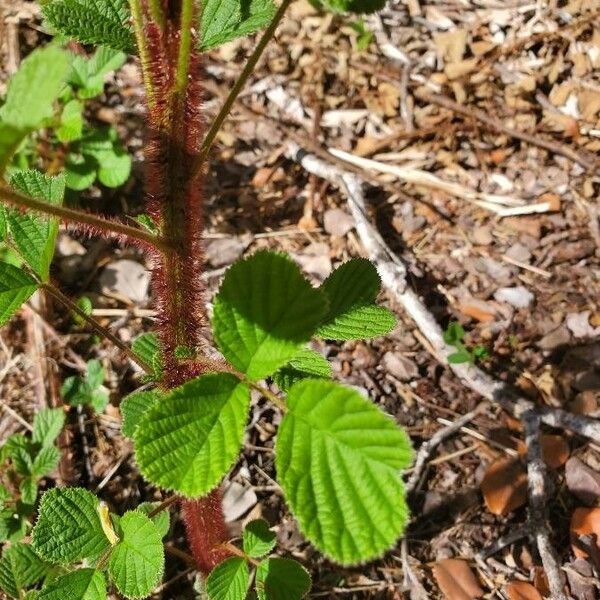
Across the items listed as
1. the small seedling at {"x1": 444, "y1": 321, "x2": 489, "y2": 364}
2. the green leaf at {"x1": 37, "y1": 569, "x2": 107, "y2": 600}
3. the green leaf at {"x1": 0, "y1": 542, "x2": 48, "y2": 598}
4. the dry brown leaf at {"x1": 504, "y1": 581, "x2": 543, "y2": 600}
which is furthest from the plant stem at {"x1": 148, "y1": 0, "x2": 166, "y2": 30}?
the dry brown leaf at {"x1": 504, "y1": 581, "x2": 543, "y2": 600}

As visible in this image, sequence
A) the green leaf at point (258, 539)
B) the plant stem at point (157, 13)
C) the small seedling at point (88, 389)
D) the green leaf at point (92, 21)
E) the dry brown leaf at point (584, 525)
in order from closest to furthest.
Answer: the plant stem at point (157, 13) < the green leaf at point (92, 21) < the green leaf at point (258, 539) < the dry brown leaf at point (584, 525) < the small seedling at point (88, 389)

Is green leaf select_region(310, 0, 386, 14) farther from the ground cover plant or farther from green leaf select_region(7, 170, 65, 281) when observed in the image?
green leaf select_region(7, 170, 65, 281)

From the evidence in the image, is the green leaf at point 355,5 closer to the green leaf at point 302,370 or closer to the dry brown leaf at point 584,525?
the green leaf at point 302,370

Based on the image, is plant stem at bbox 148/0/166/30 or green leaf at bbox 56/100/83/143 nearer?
plant stem at bbox 148/0/166/30

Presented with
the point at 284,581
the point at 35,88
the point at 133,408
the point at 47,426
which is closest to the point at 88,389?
the point at 47,426

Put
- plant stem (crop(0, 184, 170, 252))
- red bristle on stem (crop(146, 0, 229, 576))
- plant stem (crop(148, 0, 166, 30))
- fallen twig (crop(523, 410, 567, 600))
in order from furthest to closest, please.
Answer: fallen twig (crop(523, 410, 567, 600))
red bristle on stem (crop(146, 0, 229, 576))
plant stem (crop(148, 0, 166, 30))
plant stem (crop(0, 184, 170, 252))

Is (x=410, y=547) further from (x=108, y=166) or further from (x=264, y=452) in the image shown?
(x=108, y=166)

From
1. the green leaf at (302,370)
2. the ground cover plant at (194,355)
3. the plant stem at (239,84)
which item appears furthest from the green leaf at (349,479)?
the plant stem at (239,84)
